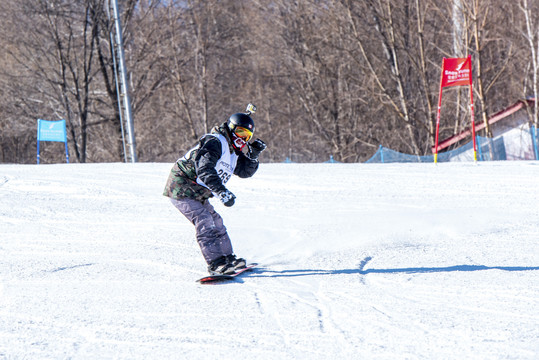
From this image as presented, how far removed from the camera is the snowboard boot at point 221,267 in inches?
199

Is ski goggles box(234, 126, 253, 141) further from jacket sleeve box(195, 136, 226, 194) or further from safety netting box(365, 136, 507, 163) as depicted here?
safety netting box(365, 136, 507, 163)

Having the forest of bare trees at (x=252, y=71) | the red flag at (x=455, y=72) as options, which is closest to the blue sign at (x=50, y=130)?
the forest of bare trees at (x=252, y=71)

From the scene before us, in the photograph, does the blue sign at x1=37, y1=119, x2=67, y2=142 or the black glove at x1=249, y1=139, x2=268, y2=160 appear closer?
the black glove at x1=249, y1=139, x2=268, y2=160

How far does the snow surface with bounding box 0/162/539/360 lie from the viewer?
10.9 feet

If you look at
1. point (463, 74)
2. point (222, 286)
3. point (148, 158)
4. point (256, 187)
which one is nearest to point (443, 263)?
point (222, 286)

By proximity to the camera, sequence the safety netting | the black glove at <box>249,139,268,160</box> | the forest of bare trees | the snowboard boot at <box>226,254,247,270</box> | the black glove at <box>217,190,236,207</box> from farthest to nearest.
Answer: the forest of bare trees < the safety netting < the black glove at <box>249,139,268,160</box> < the snowboard boot at <box>226,254,247,270</box> < the black glove at <box>217,190,236,207</box>

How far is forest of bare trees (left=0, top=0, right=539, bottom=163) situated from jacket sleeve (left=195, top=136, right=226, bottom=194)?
856 inches

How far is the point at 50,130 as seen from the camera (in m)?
18.5

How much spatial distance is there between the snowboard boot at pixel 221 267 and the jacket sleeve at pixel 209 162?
644 millimetres

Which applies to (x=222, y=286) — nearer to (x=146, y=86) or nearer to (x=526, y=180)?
(x=526, y=180)

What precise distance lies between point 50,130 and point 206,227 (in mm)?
14839

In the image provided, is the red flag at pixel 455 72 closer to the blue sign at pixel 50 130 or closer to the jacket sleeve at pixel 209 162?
the jacket sleeve at pixel 209 162

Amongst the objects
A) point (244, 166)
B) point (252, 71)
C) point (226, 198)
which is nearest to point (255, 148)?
point (244, 166)

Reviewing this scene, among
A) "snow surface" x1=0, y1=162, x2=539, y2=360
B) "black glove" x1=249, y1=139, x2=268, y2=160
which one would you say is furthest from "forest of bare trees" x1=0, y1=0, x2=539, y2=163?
"black glove" x1=249, y1=139, x2=268, y2=160
